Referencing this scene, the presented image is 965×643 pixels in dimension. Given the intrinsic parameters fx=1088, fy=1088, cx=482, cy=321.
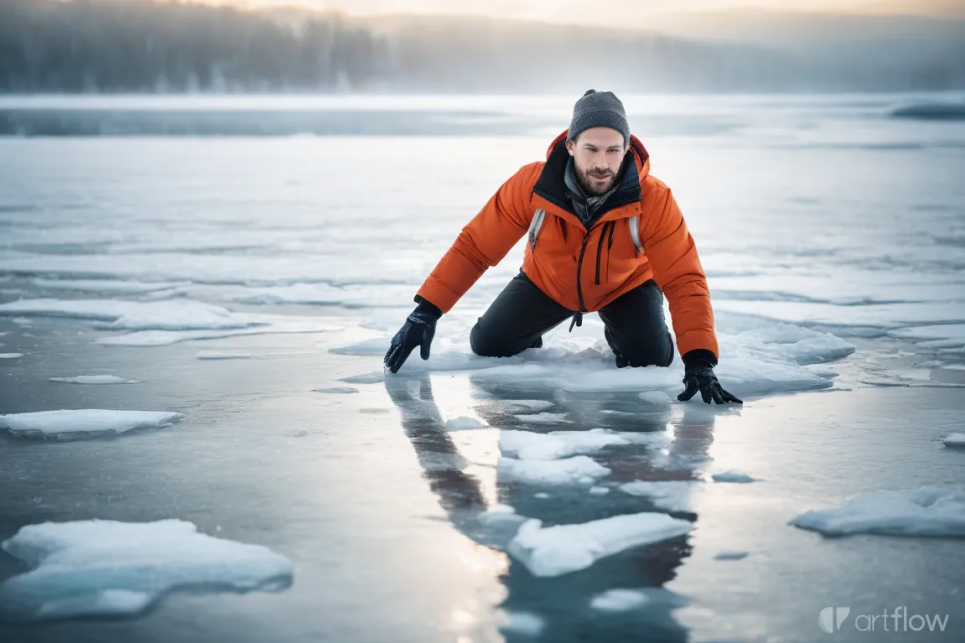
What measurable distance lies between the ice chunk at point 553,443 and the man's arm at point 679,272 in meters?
0.56

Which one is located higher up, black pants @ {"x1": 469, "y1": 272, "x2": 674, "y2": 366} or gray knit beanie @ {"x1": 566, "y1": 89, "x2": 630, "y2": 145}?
gray knit beanie @ {"x1": 566, "y1": 89, "x2": 630, "y2": 145}

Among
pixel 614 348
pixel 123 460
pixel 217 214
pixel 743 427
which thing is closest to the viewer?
pixel 123 460

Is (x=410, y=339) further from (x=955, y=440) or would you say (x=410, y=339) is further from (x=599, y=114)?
(x=955, y=440)

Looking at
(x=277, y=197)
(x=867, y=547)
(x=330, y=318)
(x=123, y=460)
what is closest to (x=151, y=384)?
(x=123, y=460)

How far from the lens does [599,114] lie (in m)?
3.34

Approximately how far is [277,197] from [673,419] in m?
8.62

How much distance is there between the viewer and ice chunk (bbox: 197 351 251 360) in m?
3.96

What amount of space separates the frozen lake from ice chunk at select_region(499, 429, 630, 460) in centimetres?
1

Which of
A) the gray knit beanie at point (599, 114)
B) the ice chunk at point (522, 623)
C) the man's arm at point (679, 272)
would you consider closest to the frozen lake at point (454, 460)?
the ice chunk at point (522, 623)

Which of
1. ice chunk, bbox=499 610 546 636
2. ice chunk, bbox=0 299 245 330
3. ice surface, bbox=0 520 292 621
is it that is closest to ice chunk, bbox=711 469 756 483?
ice chunk, bbox=499 610 546 636

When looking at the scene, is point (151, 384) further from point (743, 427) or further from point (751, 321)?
point (751, 321)

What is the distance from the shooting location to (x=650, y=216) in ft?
11.3

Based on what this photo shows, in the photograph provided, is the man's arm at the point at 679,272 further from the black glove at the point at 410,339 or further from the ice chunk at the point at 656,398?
the black glove at the point at 410,339

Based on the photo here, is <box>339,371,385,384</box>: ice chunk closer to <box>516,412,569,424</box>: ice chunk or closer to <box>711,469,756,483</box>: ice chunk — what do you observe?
<box>516,412,569,424</box>: ice chunk
